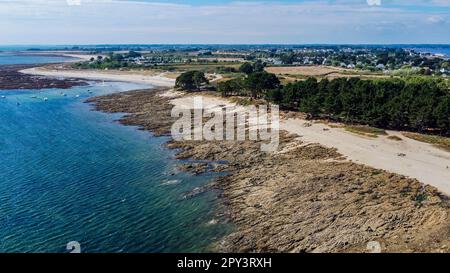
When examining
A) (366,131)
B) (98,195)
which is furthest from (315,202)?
(366,131)

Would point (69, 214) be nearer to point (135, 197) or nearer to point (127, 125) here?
point (135, 197)

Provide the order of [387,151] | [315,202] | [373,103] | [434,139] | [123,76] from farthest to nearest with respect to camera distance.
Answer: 1. [123,76]
2. [373,103]
3. [434,139]
4. [387,151]
5. [315,202]

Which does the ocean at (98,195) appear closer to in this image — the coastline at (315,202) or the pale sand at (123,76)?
the coastline at (315,202)

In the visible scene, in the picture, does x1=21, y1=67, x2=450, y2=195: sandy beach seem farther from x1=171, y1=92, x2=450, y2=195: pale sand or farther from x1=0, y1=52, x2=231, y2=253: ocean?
x1=0, y1=52, x2=231, y2=253: ocean

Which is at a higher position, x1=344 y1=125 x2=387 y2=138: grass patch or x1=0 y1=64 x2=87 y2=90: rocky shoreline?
x1=0 y1=64 x2=87 y2=90: rocky shoreline

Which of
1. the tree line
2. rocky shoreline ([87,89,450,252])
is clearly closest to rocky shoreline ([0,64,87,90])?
the tree line

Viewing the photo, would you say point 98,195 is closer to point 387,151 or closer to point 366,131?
point 387,151
